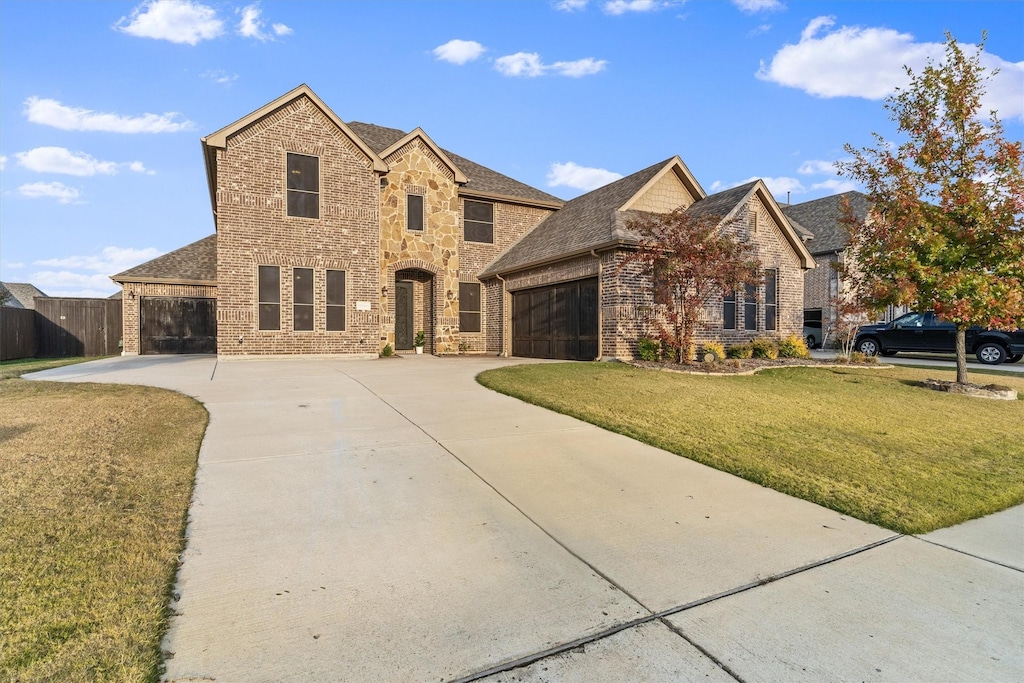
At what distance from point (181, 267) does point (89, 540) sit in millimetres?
19570

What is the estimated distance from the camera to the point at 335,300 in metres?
15.7

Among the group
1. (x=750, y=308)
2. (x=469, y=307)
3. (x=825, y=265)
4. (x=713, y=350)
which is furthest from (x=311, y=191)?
(x=825, y=265)

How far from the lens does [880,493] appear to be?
4.04 meters

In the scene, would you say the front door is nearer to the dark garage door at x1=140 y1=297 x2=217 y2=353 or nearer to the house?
the house

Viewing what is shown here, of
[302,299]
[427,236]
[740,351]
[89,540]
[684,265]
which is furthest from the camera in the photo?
[427,236]

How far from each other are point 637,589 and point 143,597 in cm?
237

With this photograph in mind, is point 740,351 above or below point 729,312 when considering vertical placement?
below

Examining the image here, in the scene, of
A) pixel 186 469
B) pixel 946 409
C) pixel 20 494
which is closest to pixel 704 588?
pixel 186 469

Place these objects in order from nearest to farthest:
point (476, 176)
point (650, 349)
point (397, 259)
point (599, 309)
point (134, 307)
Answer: point (650, 349) < point (599, 309) < point (397, 259) < point (134, 307) < point (476, 176)

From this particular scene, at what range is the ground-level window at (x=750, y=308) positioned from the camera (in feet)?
51.6

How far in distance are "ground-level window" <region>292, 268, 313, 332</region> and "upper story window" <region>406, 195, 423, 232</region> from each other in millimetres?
3918

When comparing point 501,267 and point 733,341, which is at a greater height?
point 501,267

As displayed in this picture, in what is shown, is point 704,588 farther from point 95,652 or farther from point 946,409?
point 946,409

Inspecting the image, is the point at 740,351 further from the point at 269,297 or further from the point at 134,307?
the point at 134,307
